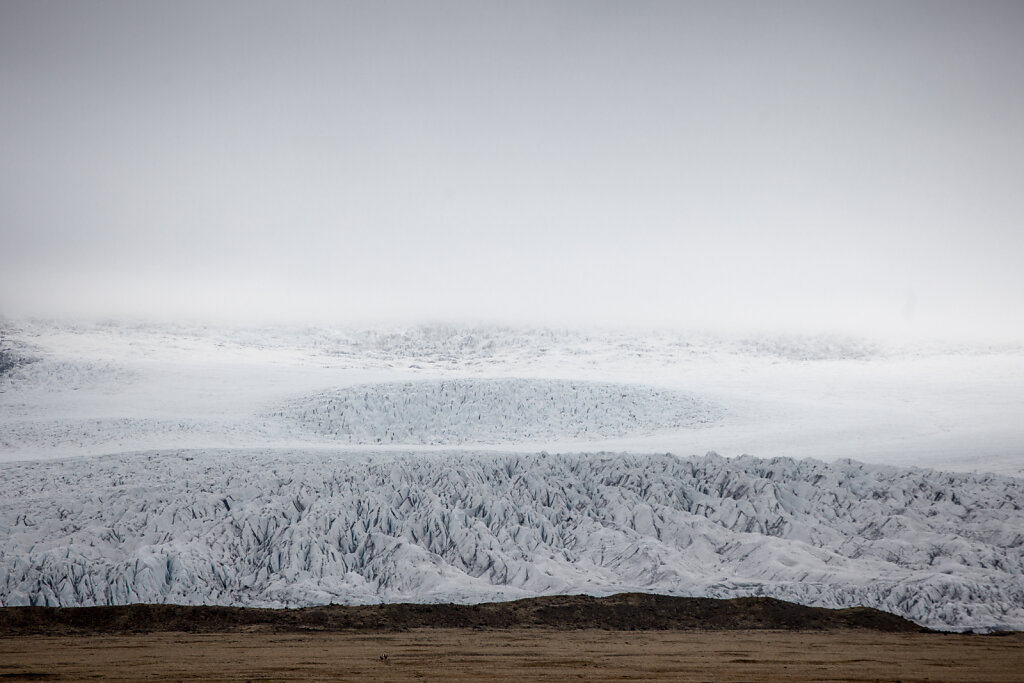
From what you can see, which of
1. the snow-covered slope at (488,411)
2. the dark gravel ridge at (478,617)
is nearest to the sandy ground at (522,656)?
the dark gravel ridge at (478,617)

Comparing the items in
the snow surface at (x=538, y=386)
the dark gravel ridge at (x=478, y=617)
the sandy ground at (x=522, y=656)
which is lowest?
the dark gravel ridge at (x=478, y=617)

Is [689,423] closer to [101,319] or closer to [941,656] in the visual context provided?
[941,656]

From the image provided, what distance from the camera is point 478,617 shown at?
14.6 meters

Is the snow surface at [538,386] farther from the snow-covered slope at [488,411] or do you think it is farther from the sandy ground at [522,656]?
the sandy ground at [522,656]

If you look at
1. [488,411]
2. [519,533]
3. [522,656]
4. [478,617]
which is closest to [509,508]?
[519,533]

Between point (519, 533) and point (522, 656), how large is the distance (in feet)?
21.2

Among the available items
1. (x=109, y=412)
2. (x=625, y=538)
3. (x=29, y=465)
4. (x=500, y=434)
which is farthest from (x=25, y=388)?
(x=625, y=538)

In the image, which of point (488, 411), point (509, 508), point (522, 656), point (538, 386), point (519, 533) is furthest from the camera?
point (538, 386)

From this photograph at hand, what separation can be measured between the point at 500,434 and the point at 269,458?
12.4 meters

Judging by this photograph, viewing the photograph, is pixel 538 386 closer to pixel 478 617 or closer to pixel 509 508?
pixel 509 508

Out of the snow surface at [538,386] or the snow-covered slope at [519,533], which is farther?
the snow surface at [538,386]

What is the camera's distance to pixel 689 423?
113 ft

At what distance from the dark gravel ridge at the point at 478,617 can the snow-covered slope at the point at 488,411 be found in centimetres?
1729

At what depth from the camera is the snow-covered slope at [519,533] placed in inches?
600
